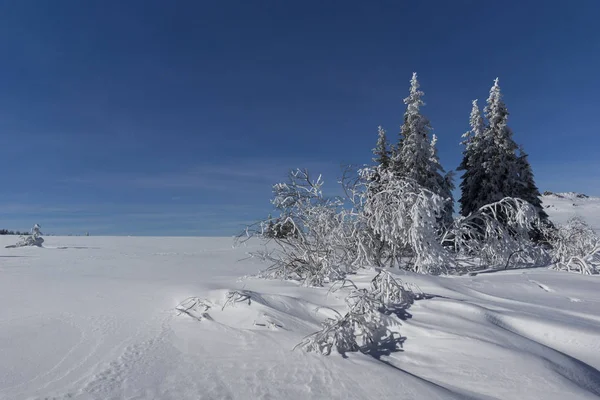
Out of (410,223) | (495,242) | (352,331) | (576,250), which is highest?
(410,223)

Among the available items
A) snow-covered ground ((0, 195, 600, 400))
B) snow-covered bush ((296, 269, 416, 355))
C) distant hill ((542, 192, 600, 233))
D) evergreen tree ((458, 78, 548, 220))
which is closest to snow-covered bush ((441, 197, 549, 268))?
snow-covered ground ((0, 195, 600, 400))

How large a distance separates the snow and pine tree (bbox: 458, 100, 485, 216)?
15.7 meters

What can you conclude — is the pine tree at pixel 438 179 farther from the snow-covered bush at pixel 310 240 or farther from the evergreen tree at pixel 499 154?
the snow-covered bush at pixel 310 240

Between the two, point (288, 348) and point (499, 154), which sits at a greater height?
point (499, 154)

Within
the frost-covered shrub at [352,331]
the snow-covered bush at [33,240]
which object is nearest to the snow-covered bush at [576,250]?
the frost-covered shrub at [352,331]

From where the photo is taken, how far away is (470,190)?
20297mm

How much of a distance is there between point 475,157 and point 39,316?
815 inches

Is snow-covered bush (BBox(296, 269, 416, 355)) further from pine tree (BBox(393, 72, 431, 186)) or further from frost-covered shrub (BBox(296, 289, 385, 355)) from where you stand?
pine tree (BBox(393, 72, 431, 186))

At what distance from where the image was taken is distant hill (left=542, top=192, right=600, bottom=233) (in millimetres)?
33409

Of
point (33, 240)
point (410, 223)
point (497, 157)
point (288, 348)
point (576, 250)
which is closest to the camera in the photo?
point (288, 348)

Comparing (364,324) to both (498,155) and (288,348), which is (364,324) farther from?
(498,155)

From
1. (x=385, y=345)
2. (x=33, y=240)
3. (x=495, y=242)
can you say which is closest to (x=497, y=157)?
(x=495, y=242)

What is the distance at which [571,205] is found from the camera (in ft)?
129

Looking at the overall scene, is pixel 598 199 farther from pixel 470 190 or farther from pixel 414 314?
pixel 414 314
